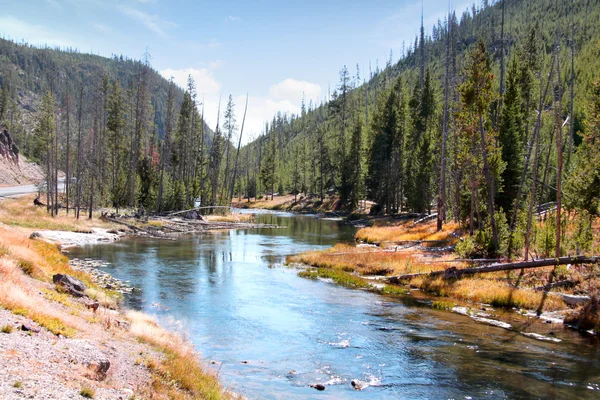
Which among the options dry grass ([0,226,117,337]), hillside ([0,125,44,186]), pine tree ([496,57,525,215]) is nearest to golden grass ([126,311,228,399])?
dry grass ([0,226,117,337])

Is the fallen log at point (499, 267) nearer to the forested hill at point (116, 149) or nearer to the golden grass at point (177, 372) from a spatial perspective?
the golden grass at point (177, 372)

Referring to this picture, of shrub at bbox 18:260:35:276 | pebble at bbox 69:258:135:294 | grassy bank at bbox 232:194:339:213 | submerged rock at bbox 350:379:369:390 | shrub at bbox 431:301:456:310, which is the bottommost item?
submerged rock at bbox 350:379:369:390

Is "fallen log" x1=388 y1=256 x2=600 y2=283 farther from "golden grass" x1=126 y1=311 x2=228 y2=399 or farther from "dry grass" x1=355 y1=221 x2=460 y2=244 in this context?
"golden grass" x1=126 y1=311 x2=228 y2=399

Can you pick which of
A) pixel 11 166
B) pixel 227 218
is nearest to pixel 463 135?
pixel 227 218

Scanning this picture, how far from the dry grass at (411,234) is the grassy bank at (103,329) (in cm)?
2815

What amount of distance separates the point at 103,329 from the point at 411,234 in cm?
3545

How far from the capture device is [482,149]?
27.9m

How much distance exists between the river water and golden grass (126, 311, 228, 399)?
122 cm

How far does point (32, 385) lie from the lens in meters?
6.99

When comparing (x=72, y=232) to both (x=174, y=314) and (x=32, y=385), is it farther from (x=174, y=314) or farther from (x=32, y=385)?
(x=32, y=385)

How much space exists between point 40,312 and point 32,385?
4.95m

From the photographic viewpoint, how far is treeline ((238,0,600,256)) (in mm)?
25469

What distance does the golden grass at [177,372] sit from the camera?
940 centimetres

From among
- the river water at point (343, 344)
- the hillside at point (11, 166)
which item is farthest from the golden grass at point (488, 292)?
the hillside at point (11, 166)
